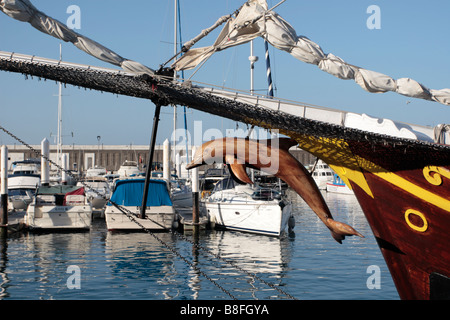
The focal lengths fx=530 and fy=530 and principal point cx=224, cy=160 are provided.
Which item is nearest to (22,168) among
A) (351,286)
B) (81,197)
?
(81,197)

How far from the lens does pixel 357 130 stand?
276 inches

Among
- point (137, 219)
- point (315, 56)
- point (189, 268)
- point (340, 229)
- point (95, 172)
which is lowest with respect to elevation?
point (189, 268)

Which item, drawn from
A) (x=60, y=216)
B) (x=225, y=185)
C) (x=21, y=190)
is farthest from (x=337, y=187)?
(x=60, y=216)

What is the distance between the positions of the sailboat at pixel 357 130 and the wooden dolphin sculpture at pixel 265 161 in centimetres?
37

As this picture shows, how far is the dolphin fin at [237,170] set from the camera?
695 centimetres

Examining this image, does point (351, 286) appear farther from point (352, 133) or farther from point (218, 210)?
point (218, 210)

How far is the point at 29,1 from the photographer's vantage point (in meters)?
6.99

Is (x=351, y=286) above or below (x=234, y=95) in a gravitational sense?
below

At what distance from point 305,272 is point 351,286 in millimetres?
2332

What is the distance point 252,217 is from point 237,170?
19072mm

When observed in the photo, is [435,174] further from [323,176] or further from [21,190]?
[323,176]

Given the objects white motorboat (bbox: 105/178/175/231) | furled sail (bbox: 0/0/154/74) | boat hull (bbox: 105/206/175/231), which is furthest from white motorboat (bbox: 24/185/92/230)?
furled sail (bbox: 0/0/154/74)

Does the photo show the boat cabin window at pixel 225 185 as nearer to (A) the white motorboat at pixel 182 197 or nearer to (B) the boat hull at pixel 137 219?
(B) the boat hull at pixel 137 219

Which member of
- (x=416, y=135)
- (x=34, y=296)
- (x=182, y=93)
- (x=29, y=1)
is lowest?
(x=34, y=296)
